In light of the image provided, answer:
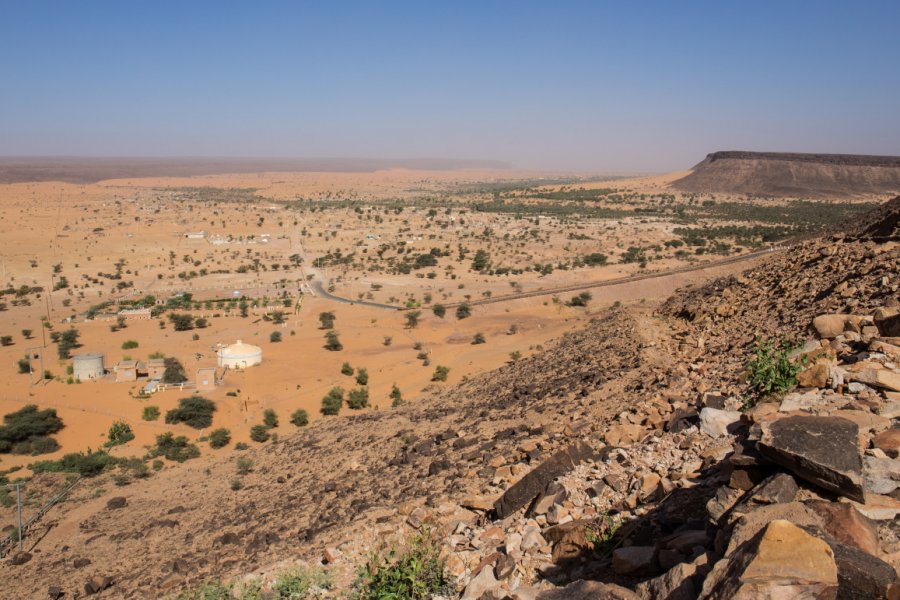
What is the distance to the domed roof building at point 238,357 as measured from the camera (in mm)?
33366

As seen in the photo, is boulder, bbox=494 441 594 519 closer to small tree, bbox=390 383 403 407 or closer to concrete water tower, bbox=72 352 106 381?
small tree, bbox=390 383 403 407

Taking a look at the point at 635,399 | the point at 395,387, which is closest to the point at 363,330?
the point at 395,387

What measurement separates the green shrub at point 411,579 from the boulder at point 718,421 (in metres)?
4.56

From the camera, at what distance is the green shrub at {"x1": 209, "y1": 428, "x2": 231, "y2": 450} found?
23562mm

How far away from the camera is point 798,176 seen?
122 meters

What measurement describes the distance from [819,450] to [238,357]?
102 ft

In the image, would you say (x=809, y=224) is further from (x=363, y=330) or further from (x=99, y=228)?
(x=99, y=228)

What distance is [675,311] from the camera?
22.5 m

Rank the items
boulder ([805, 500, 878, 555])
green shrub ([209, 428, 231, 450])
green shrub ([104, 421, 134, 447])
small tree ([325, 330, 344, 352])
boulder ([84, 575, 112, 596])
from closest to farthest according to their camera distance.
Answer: boulder ([805, 500, 878, 555])
boulder ([84, 575, 112, 596])
green shrub ([209, 428, 231, 450])
green shrub ([104, 421, 134, 447])
small tree ([325, 330, 344, 352])

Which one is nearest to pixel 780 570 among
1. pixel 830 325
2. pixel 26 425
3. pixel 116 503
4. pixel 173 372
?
pixel 830 325

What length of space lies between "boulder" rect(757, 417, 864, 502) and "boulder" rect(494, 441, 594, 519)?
4286mm

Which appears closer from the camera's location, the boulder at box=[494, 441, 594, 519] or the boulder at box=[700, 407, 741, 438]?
the boulder at box=[700, 407, 741, 438]

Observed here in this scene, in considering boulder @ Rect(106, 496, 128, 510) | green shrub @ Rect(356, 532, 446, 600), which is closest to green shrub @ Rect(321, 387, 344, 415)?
boulder @ Rect(106, 496, 128, 510)

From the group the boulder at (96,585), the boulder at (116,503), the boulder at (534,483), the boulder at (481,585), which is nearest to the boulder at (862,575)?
the boulder at (481,585)
